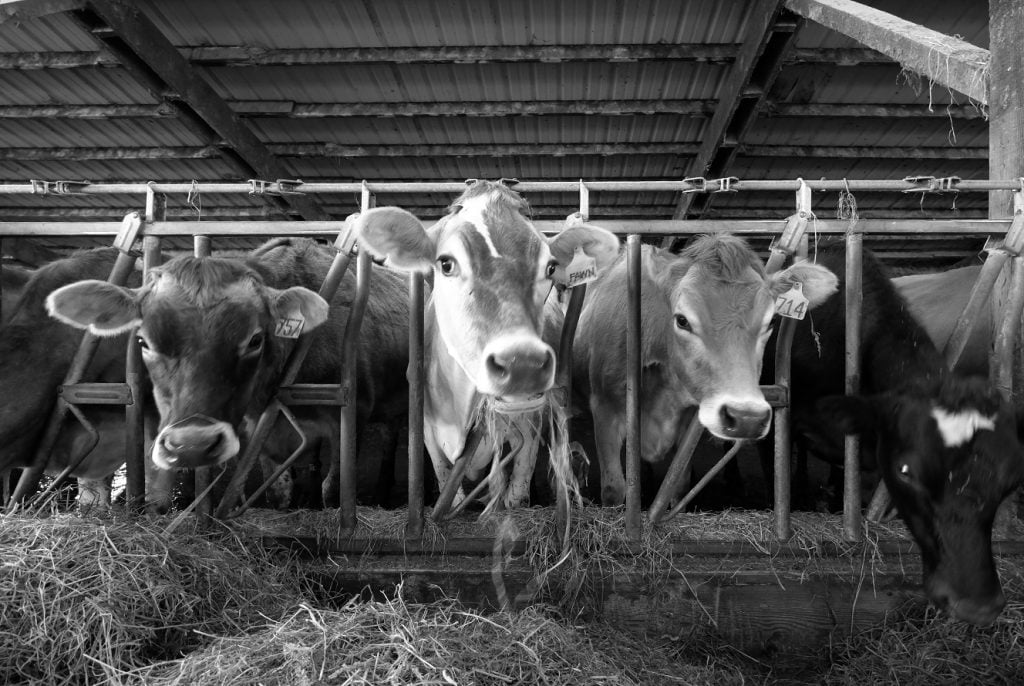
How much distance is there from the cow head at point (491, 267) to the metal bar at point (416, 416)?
0.17 m

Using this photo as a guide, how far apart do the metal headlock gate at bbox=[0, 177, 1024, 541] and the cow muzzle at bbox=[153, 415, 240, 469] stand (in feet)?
1.70

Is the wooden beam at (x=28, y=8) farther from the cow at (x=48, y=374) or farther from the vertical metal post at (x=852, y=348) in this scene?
the vertical metal post at (x=852, y=348)

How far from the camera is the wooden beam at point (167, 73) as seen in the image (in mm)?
5258

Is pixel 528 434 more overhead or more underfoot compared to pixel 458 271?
more underfoot

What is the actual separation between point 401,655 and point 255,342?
1710 millimetres

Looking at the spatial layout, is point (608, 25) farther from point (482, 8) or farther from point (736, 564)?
point (736, 564)

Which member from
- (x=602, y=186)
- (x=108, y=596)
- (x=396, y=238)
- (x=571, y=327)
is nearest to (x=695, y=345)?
(x=571, y=327)

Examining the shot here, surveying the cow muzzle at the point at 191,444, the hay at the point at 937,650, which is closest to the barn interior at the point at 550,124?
the hay at the point at 937,650

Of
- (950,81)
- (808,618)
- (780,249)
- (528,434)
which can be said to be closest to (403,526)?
(528,434)

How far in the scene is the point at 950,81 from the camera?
3965mm

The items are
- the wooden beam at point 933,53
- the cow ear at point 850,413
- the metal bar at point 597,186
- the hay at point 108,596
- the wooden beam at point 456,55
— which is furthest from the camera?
the wooden beam at point 456,55

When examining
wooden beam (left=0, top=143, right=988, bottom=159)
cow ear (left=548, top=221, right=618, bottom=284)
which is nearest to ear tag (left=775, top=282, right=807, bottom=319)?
cow ear (left=548, top=221, right=618, bottom=284)

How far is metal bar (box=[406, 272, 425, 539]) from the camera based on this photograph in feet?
10.8

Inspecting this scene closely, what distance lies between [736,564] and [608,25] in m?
4.53
